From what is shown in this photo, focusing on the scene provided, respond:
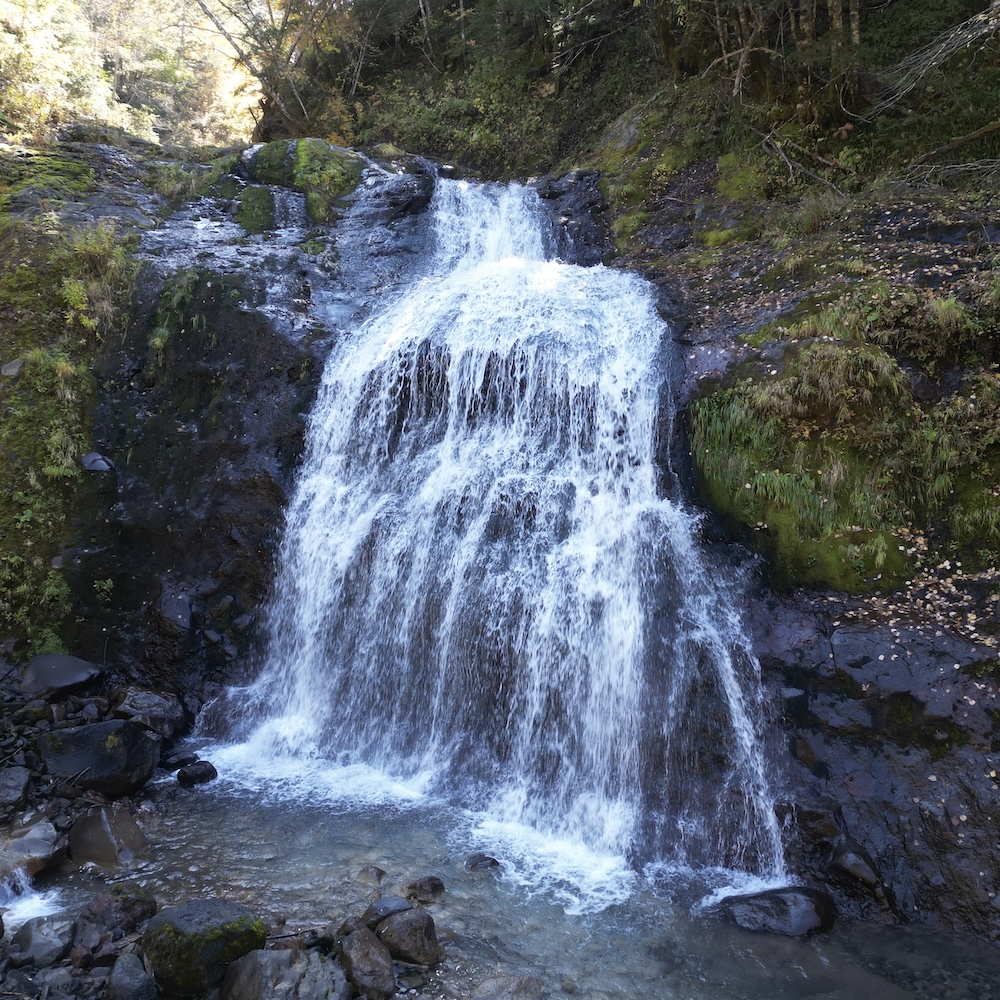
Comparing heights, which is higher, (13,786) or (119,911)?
(13,786)

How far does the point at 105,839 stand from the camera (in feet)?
20.2

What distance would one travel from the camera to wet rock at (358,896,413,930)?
16.3 ft

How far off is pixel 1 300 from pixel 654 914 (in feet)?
39.1

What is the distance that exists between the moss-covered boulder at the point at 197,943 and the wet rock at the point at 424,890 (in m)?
1.25

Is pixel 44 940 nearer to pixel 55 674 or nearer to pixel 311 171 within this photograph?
pixel 55 674

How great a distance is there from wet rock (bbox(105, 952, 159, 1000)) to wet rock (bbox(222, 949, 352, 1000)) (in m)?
0.47

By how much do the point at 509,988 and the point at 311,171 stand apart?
15.2m

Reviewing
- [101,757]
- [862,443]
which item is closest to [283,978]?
[101,757]

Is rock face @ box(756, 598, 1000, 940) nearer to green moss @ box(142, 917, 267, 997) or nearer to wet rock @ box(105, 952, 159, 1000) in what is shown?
green moss @ box(142, 917, 267, 997)

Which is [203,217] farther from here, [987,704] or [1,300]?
[987,704]

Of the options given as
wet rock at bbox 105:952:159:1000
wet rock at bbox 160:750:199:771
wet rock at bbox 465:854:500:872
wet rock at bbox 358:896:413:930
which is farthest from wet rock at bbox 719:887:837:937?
wet rock at bbox 160:750:199:771

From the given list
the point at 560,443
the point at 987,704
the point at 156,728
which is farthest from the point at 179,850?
the point at 987,704

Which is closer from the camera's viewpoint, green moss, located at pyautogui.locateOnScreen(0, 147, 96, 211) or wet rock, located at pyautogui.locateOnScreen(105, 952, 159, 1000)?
wet rock, located at pyautogui.locateOnScreen(105, 952, 159, 1000)

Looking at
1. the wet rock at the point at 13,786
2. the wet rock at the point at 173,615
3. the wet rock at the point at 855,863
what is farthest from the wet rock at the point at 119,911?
the wet rock at the point at 855,863
